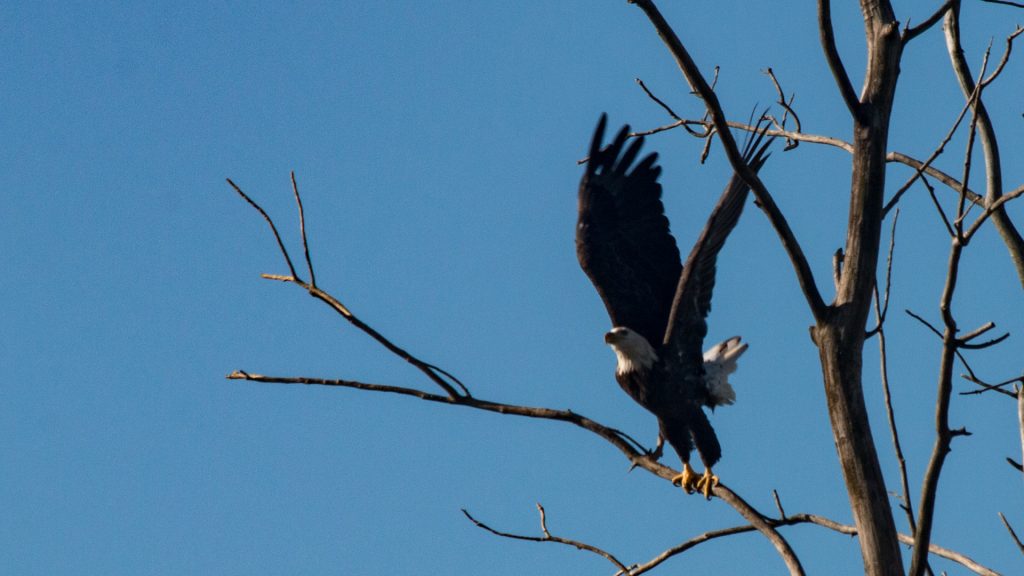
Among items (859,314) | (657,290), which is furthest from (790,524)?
(657,290)

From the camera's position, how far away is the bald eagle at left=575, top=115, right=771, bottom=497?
6387mm

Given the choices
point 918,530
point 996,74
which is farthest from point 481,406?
point 996,74

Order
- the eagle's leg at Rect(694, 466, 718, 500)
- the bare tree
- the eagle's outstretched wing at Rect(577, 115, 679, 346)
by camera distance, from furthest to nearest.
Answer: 1. the eagle's outstretched wing at Rect(577, 115, 679, 346)
2. the eagle's leg at Rect(694, 466, 718, 500)
3. the bare tree

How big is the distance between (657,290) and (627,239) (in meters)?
0.35

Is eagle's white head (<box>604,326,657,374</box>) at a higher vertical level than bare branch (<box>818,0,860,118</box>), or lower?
higher

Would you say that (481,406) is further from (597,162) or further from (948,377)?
(597,162)

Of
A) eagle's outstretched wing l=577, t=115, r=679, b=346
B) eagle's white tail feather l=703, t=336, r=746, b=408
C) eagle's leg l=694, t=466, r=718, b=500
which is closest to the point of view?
eagle's leg l=694, t=466, r=718, b=500

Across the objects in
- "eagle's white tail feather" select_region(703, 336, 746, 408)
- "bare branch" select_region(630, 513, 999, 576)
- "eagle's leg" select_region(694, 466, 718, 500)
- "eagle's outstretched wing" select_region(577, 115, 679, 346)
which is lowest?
"bare branch" select_region(630, 513, 999, 576)

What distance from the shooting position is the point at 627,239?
23.8 feet

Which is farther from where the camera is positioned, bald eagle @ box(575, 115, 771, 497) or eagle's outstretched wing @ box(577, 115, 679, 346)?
eagle's outstretched wing @ box(577, 115, 679, 346)

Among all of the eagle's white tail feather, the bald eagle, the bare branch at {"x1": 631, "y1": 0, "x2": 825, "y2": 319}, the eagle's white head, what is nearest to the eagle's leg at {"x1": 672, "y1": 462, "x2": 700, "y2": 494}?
the bald eagle

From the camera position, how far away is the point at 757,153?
19.0ft

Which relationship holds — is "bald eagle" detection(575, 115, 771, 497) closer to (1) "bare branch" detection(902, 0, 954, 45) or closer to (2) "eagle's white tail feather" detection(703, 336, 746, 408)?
(2) "eagle's white tail feather" detection(703, 336, 746, 408)

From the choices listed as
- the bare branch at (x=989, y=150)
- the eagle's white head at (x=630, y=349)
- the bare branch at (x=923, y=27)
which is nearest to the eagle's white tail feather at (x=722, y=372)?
the eagle's white head at (x=630, y=349)
